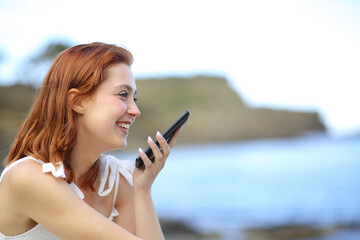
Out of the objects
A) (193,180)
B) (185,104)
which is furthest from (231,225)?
(185,104)

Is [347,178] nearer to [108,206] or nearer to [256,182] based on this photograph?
[256,182]

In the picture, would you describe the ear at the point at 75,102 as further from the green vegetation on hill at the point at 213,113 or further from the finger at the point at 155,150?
the green vegetation on hill at the point at 213,113

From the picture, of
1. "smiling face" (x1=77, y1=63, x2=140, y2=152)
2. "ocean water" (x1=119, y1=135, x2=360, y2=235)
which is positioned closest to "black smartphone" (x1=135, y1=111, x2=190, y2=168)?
"smiling face" (x1=77, y1=63, x2=140, y2=152)

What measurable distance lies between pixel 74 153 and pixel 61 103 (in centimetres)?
25

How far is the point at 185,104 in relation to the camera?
7625 cm

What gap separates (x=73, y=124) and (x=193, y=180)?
120 ft

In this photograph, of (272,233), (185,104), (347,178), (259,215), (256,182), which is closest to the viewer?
(272,233)

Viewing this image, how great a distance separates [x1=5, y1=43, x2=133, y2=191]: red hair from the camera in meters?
1.78

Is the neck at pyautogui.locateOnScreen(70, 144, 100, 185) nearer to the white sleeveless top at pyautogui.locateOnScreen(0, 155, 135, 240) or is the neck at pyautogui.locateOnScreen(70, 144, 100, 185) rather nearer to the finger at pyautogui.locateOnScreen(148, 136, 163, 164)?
the white sleeveless top at pyautogui.locateOnScreen(0, 155, 135, 240)

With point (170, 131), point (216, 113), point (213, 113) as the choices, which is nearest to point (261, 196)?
point (170, 131)

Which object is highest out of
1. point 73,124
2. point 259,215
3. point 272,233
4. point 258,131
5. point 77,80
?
point 258,131

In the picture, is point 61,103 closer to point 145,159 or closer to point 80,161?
point 80,161

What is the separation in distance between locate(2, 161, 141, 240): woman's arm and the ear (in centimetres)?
30

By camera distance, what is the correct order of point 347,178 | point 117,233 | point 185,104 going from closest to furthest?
point 117,233 < point 347,178 < point 185,104
